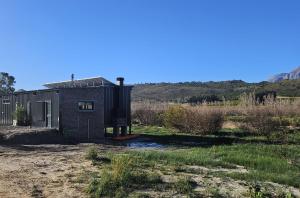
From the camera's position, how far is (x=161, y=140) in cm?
2508

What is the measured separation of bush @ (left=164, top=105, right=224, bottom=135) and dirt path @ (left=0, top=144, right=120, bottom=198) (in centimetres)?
1343

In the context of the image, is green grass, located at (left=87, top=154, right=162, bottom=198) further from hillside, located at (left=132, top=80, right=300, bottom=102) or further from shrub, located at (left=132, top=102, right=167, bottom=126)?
hillside, located at (left=132, top=80, right=300, bottom=102)

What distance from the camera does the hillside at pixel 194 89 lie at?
268ft

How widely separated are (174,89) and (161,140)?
7449cm

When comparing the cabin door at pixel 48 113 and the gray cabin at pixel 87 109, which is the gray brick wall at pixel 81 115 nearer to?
the gray cabin at pixel 87 109

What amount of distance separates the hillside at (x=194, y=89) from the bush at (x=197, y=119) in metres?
49.3

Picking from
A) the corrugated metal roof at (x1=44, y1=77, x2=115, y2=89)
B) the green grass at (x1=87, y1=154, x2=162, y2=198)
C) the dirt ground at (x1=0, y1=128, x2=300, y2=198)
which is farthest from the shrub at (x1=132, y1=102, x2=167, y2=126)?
the green grass at (x1=87, y1=154, x2=162, y2=198)

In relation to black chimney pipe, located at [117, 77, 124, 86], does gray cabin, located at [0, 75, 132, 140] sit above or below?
below

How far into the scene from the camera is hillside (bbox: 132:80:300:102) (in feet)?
→ 268

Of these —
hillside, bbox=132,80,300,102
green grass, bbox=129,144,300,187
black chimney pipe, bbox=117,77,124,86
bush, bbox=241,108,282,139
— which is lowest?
green grass, bbox=129,144,300,187

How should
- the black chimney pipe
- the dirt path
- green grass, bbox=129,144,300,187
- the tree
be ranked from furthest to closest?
the tree, the black chimney pipe, green grass, bbox=129,144,300,187, the dirt path

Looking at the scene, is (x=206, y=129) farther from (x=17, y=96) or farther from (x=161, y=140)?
(x=17, y=96)

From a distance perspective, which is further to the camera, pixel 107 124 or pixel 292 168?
pixel 107 124

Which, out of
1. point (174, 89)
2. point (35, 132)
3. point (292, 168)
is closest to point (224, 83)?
point (174, 89)
